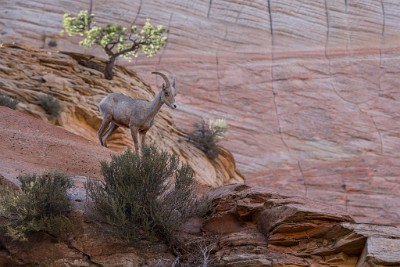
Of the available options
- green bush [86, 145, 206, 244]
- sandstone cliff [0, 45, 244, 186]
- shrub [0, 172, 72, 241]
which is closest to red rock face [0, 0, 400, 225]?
sandstone cliff [0, 45, 244, 186]

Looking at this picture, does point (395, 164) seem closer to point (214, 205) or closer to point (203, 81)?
point (203, 81)

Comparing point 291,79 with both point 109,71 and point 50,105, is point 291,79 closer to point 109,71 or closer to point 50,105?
point 109,71

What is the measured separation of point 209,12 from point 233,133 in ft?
29.8

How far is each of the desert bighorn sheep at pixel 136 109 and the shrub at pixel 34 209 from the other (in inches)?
175

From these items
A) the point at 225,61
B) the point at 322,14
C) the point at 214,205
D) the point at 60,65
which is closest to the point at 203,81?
the point at 225,61

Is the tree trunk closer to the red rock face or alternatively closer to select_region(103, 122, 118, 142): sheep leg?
select_region(103, 122, 118, 142): sheep leg

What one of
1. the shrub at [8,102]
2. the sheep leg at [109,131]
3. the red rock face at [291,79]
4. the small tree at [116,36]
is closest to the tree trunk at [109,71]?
the small tree at [116,36]

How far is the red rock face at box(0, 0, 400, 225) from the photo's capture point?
87.8 ft

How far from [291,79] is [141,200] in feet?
80.2

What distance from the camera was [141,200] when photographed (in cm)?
765

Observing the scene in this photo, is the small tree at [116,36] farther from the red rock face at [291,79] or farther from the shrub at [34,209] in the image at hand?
the shrub at [34,209]

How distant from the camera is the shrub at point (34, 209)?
7.26 metres

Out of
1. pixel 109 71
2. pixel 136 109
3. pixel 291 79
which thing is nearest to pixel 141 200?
pixel 136 109

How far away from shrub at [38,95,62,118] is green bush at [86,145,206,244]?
866cm
